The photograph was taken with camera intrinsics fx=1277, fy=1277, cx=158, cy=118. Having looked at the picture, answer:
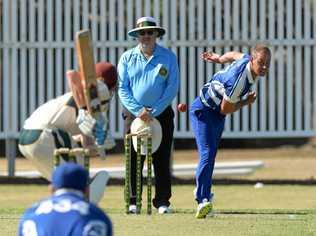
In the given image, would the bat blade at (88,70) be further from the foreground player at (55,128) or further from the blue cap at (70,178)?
the blue cap at (70,178)

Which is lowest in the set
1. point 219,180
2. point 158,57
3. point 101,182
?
point 219,180

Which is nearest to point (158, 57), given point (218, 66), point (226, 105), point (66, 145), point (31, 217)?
point (226, 105)

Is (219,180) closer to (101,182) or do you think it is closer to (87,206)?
(101,182)

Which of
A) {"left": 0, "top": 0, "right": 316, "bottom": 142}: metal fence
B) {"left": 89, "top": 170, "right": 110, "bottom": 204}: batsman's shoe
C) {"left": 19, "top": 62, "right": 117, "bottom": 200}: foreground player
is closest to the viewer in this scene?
{"left": 89, "top": 170, "right": 110, "bottom": 204}: batsman's shoe

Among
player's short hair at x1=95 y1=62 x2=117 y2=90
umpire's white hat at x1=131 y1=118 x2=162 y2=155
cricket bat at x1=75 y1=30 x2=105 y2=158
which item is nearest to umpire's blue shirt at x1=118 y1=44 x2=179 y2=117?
umpire's white hat at x1=131 y1=118 x2=162 y2=155

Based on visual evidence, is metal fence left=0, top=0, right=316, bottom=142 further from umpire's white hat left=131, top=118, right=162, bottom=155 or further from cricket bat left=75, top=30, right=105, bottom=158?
cricket bat left=75, top=30, right=105, bottom=158

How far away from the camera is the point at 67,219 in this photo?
711 cm

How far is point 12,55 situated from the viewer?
18234mm

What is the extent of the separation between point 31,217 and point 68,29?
11.0 metres

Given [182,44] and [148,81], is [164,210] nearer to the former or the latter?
[148,81]

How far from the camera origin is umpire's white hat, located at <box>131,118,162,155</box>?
12.8 m

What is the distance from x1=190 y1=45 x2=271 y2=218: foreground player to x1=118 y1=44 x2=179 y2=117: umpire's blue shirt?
54 centimetres

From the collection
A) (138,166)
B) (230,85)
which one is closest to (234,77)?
(230,85)

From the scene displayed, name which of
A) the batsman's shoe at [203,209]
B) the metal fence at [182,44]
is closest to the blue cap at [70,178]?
the batsman's shoe at [203,209]
